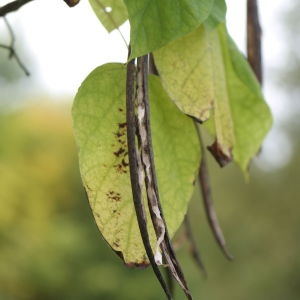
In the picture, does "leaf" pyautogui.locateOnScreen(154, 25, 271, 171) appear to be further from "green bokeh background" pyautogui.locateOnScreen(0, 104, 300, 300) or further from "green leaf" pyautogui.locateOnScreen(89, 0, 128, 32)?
"green bokeh background" pyautogui.locateOnScreen(0, 104, 300, 300)

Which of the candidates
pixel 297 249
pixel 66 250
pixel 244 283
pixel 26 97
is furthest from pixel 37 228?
pixel 297 249

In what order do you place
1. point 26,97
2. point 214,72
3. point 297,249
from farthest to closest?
point 297,249
point 26,97
point 214,72

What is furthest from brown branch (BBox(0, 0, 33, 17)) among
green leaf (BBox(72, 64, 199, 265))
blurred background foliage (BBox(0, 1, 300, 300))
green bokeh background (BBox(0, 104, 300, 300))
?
green bokeh background (BBox(0, 104, 300, 300))

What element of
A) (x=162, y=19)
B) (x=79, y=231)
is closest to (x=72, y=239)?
(x=79, y=231)

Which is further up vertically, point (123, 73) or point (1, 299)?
point (123, 73)

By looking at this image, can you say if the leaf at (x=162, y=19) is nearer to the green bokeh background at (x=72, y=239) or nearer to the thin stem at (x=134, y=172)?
the thin stem at (x=134, y=172)

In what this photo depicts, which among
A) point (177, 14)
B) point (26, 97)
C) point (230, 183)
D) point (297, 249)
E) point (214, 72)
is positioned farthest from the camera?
point (230, 183)

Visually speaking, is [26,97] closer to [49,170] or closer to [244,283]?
[49,170]

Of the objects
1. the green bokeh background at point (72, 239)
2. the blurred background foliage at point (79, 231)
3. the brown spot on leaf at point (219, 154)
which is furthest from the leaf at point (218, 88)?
the green bokeh background at point (72, 239)
